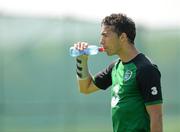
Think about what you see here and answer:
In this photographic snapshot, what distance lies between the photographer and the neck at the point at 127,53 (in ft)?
20.5

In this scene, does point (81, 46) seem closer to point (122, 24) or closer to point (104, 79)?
point (104, 79)

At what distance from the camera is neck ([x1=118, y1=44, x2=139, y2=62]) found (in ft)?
20.5

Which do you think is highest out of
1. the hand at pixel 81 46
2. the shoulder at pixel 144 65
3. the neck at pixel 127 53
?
the hand at pixel 81 46

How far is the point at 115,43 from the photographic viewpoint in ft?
20.6

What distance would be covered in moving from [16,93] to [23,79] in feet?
0.70

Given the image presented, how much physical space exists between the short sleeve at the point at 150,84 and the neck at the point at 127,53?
19 cm

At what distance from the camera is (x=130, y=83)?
614 cm

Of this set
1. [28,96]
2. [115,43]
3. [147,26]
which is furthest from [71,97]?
[115,43]

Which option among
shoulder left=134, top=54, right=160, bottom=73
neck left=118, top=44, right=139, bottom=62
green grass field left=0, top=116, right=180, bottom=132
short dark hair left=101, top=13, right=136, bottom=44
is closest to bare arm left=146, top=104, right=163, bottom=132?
shoulder left=134, top=54, right=160, bottom=73

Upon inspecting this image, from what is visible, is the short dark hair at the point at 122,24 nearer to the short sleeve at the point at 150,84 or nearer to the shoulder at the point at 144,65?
the shoulder at the point at 144,65

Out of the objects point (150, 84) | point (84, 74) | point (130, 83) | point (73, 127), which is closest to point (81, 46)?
point (84, 74)

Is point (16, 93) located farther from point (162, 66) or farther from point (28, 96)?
point (162, 66)

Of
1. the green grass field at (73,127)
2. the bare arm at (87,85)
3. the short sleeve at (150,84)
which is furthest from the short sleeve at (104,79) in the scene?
the green grass field at (73,127)

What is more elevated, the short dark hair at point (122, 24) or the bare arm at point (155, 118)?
the short dark hair at point (122, 24)
